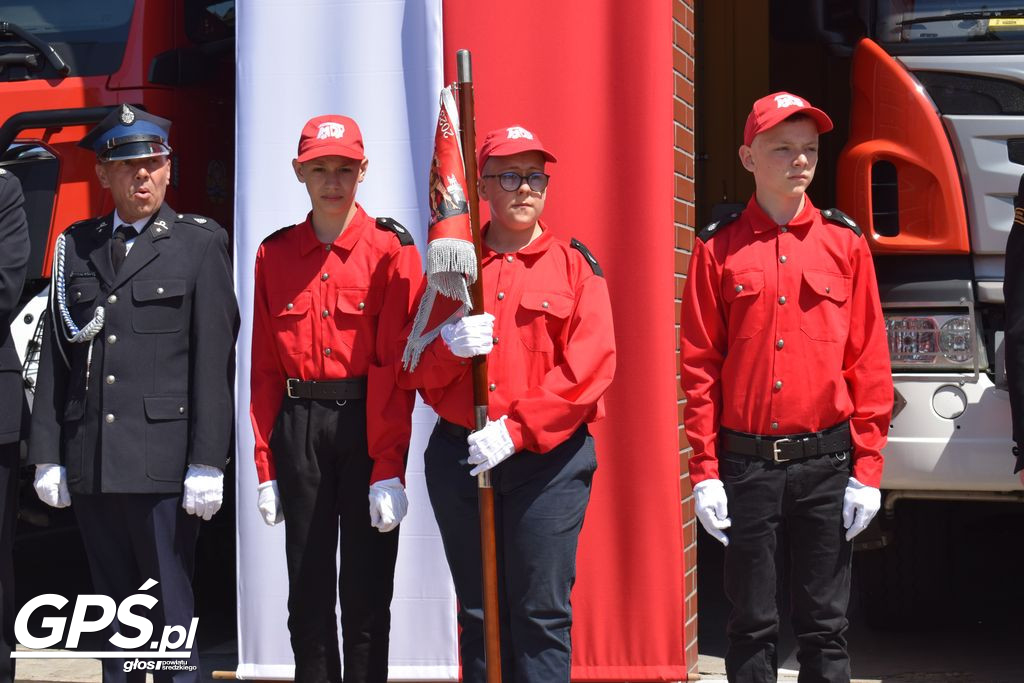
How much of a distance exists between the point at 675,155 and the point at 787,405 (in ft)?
4.31

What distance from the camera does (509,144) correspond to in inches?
142

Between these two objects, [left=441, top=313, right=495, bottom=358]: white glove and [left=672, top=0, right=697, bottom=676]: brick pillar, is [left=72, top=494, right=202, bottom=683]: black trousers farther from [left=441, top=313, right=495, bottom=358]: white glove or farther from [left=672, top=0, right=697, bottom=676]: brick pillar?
[left=672, top=0, right=697, bottom=676]: brick pillar

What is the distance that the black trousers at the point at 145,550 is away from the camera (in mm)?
3984

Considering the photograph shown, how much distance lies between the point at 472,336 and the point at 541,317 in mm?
215

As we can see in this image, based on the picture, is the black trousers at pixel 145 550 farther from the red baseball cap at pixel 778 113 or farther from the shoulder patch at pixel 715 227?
the red baseball cap at pixel 778 113

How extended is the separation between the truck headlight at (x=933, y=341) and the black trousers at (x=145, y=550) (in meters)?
2.45

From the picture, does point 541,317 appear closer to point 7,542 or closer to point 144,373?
point 144,373

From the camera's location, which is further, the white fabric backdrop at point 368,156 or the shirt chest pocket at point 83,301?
the white fabric backdrop at point 368,156

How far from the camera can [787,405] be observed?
3725mm

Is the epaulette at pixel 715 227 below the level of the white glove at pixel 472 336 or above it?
above

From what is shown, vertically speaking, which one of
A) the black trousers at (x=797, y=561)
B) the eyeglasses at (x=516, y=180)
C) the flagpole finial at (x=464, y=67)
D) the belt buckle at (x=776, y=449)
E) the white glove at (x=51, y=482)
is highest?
the flagpole finial at (x=464, y=67)

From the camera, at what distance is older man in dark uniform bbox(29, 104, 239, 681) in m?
3.98

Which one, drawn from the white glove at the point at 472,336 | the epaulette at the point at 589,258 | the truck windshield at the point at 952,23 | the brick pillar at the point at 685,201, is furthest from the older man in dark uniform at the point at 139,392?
the truck windshield at the point at 952,23

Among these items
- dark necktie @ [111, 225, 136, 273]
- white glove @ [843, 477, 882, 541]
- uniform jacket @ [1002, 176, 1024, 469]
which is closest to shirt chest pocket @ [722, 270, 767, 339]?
white glove @ [843, 477, 882, 541]
